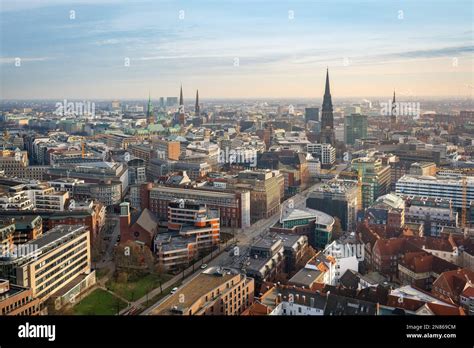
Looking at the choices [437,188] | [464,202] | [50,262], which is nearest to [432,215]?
[464,202]

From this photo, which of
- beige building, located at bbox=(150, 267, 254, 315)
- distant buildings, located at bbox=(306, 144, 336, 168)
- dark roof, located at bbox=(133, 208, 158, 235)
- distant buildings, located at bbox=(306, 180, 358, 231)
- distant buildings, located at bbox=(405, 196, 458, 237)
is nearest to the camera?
beige building, located at bbox=(150, 267, 254, 315)

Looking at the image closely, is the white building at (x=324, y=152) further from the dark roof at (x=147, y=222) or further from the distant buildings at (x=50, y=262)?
the distant buildings at (x=50, y=262)

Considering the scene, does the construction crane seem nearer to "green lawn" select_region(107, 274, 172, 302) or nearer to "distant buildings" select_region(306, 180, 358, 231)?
"distant buildings" select_region(306, 180, 358, 231)

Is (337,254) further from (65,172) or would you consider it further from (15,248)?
(65,172)

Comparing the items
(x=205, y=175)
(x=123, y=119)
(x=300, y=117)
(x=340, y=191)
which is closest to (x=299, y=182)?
(x=205, y=175)

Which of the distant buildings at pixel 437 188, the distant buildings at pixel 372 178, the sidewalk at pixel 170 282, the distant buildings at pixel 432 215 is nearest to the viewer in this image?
the sidewalk at pixel 170 282

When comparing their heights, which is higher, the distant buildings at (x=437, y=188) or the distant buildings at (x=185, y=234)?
the distant buildings at (x=437, y=188)

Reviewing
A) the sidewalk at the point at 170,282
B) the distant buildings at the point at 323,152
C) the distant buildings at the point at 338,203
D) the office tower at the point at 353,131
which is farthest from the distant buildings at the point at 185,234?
the office tower at the point at 353,131

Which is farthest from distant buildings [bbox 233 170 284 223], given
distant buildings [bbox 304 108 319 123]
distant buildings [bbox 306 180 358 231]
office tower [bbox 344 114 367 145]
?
distant buildings [bbox 304 108 319 123]

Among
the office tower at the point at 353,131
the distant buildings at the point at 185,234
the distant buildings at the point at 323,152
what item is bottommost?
the distant buildings at the point at 185,234
